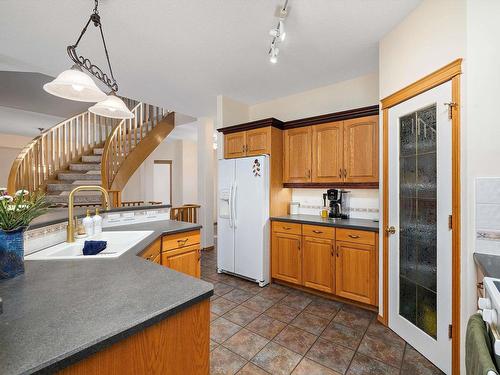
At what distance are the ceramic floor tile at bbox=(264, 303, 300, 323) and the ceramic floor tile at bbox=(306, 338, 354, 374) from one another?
43 cm

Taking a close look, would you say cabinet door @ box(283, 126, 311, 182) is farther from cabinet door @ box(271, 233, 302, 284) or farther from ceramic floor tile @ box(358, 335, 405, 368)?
ceramic floor tile @ box(358, 335, 405, 368)

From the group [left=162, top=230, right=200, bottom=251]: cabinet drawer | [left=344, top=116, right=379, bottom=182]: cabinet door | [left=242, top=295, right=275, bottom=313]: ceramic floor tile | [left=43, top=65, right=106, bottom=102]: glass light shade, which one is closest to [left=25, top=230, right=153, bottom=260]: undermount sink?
[left=162, top=230, right=200, bottom=251]: cabinet drawer

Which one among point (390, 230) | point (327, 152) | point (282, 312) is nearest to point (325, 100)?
point (327, 152)

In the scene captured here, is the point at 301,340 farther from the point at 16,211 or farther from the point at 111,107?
the point at 111,107

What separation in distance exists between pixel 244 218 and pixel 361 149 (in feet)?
5.64

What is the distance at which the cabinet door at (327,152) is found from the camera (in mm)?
3005

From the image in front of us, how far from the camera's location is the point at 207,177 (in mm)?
4871

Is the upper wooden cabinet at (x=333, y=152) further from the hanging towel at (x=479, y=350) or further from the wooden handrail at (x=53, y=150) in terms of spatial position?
the wooden handrail at (x=53, y=150)

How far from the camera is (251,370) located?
177 centimetres

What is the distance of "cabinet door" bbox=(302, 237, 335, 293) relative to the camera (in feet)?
9.25

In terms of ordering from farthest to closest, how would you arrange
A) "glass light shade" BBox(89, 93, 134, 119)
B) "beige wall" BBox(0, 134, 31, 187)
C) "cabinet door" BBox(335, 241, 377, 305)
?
"beige wall" BBox(0, 134, 31, 187) → "cabinet door" BBox(335, 241, 377, 305) → "glass light shade" BBox(89, 93, 134, 119)

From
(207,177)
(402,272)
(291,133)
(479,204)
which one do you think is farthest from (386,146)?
(207,177)

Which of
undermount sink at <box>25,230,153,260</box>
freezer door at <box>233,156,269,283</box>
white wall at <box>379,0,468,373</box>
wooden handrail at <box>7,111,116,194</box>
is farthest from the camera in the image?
wooden handrail at <box>7,111,116,194</box>

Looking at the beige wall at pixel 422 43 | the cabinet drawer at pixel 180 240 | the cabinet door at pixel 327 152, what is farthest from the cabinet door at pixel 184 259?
the beige wall at pixel 422 43
